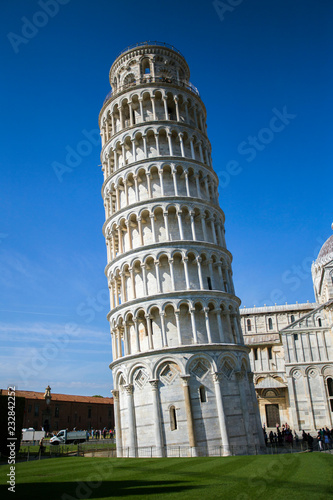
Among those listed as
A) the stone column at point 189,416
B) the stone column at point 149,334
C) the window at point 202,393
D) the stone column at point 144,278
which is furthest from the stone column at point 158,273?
the window at point 202,393

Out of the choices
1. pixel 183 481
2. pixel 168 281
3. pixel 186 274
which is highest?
pixel 186 274

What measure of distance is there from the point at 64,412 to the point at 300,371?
4024cm

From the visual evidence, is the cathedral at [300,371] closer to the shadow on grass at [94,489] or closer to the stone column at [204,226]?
the stone column at [204,226]

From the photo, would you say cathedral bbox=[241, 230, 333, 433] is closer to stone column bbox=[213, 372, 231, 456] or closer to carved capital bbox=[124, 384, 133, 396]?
stone column bbox=[213, 372, 231, 456]

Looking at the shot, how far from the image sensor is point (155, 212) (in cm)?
3309

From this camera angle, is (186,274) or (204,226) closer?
→ (186,274)

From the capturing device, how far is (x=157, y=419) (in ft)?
88.6

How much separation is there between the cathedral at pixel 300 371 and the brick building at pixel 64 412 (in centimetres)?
3132

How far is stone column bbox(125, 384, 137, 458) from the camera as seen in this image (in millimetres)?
27438

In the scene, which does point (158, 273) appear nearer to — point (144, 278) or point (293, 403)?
point (144, 278)

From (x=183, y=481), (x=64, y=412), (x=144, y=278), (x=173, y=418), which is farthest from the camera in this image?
(x=64, y=412)

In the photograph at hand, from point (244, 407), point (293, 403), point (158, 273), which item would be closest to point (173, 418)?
point (244, 407)

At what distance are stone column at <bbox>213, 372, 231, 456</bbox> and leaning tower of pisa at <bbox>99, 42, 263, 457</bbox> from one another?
0.06 meters

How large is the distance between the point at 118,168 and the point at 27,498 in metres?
28.1
